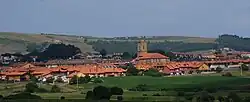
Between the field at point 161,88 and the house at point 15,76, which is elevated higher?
the field at point 161,88

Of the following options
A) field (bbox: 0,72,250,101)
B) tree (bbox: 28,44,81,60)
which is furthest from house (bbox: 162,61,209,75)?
tree (bbox: 28,44,81,60)

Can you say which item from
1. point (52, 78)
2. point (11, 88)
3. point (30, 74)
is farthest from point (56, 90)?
point (30, 74)

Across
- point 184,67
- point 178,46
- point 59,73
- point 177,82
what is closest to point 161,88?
point 177,82

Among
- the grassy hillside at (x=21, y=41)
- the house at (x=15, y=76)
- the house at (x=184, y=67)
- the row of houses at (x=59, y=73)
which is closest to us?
the house at (x=15, y=76)

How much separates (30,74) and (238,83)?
2992cm

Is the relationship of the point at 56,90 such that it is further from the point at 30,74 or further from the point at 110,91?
the point at 30,74

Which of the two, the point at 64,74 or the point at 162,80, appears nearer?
the point at 162,80

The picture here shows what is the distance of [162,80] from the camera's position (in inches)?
2144

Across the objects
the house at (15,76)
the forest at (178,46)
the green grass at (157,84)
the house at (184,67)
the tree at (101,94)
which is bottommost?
the forest at (178,46)

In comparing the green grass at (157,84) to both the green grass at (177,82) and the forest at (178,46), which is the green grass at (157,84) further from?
the forest at (178,46)

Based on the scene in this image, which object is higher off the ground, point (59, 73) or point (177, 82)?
point (177, 82)

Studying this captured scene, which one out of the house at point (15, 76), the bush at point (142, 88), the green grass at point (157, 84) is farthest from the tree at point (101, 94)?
the house at point (15, 76)

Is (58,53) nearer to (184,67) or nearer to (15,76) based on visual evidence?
(184,67)

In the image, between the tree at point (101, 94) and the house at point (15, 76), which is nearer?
the tree at point (101, 94)
